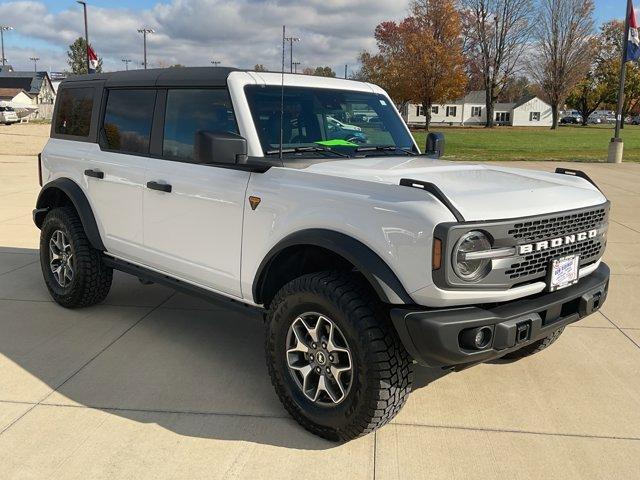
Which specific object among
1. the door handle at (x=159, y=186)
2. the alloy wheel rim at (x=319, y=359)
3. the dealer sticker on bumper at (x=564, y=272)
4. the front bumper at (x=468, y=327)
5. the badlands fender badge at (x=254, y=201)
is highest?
the door handle at (x=159, y=186)

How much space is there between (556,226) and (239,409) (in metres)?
2.00

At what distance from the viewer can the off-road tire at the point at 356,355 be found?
9.57ft

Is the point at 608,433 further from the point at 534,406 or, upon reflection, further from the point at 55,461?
the point at 55,461

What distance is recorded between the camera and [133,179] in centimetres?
436

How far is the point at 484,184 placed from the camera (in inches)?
127

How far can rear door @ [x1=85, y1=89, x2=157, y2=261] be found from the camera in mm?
4375

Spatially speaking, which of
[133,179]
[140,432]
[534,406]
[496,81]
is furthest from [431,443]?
[496,81]

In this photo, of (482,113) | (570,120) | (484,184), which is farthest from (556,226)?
(570,120)

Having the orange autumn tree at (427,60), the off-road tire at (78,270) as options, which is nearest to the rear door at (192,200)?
the off-road tire at (78,270)

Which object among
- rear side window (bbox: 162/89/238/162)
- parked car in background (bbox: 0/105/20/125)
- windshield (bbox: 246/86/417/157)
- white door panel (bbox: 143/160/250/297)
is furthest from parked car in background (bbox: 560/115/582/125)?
white door panel (bbox: 143/160/250/297)

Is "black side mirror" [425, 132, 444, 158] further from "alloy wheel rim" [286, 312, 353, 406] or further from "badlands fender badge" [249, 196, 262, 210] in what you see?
"alloy wheel rim" [286, 312, 353, 406]

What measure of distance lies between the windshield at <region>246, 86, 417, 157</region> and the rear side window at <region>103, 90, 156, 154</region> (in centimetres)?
100

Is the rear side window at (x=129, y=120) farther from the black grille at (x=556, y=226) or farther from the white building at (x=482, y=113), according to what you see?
the white building at (x=482, y=113)

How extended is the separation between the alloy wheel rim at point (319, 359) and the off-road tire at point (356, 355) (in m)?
0.04
